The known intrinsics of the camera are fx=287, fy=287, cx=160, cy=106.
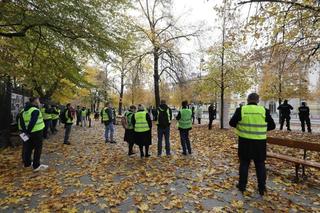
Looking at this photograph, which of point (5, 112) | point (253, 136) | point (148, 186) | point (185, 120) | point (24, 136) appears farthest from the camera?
point (5, 112)

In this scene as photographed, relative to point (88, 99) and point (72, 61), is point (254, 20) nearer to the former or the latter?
point (72, 61)

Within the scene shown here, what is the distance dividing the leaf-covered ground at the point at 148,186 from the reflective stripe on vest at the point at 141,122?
39.3 inches

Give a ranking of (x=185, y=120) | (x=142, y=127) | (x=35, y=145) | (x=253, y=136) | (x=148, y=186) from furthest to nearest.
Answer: (x=185, y=120), (x=142, y=127), (x=35, y=145), (x=148, y=186), (x=253, y=136)

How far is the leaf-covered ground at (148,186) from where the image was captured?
5.09m

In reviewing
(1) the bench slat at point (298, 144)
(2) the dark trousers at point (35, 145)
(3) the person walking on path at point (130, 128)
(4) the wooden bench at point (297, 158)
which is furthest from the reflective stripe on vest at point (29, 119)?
(1) the bench slat at point (298, 144)

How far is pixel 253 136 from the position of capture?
18.5ft

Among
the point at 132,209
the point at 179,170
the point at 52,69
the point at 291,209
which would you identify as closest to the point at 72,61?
the point at 52,69

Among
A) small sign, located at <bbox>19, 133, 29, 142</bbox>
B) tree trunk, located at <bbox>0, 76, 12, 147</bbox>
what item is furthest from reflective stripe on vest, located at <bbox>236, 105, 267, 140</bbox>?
tree trunk, located at <bbox>0, 76, 12, 147</bbox>

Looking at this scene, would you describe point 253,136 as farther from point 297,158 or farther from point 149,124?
point 149,124

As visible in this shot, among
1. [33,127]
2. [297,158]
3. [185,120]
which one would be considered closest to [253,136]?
[297,158]

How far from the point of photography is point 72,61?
457 inches

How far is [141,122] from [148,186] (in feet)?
10.4

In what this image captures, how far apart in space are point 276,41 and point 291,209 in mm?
8273

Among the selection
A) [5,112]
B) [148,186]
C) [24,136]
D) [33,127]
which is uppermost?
[5,112]
